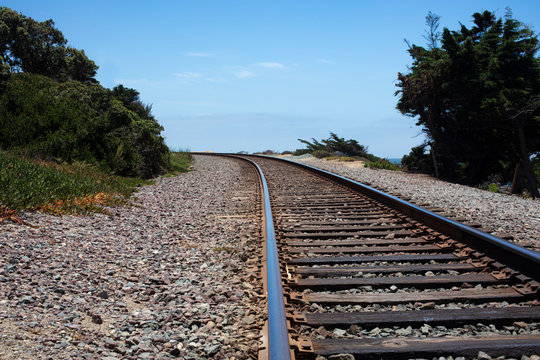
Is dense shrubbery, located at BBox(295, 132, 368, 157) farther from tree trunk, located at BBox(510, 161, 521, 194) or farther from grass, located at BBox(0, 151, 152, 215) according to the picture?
Result: grass, located at BBox(0, 151, 152, 215)

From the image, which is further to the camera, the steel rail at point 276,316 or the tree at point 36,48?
the tree at point 36,48

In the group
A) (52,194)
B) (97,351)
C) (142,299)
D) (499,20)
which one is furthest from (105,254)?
(499,20)

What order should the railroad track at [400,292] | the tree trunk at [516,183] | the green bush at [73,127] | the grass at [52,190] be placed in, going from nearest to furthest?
the railroad track at [400,292], the grass at [52,190], the green bush at [73,127], the tree trunk at [516,183]

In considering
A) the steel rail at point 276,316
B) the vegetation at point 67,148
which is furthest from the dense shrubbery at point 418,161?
the steel rail at point 276,316

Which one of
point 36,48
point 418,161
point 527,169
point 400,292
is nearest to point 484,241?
point 400,292

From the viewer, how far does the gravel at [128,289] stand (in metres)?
2.77

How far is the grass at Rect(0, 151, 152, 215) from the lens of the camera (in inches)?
235

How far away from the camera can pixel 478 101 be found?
19.4 meters

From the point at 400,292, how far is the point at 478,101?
61.0 ft

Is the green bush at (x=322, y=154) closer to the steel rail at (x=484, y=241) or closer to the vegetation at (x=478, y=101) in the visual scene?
the vegetation at (x=478, y=101)

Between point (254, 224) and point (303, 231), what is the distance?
41.3 inches

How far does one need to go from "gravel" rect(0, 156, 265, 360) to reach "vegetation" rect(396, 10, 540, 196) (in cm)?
1618

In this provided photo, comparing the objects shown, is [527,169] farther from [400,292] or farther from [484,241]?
[400,292]

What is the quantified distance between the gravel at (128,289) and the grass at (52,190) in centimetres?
33
